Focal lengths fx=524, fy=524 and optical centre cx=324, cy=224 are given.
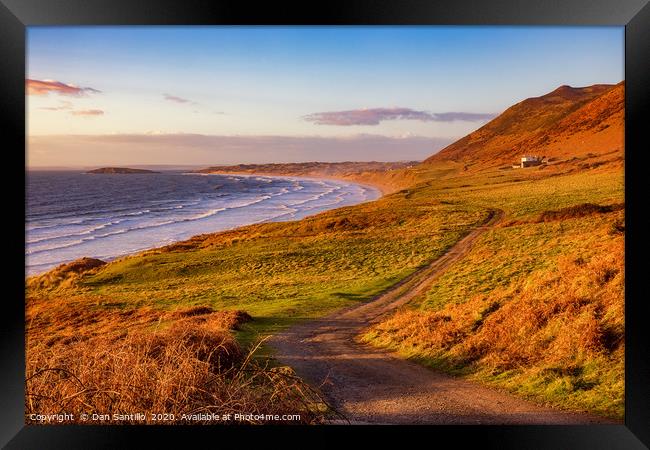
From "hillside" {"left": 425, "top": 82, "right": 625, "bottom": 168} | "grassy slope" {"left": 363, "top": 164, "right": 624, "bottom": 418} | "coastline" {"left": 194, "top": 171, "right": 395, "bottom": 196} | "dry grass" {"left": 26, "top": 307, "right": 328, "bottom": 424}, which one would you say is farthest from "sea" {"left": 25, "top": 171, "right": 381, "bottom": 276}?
"dry grass" {"left": 26, "top": 307, "right": 328, "bottom": 424}

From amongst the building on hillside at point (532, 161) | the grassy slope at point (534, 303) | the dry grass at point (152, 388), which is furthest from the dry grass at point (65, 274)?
the building on hillside at point (532, 161)

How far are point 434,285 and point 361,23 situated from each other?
548cm

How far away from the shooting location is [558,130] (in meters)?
9.42

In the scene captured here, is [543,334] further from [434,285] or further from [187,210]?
[187,210]

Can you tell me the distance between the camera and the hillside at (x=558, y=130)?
8133 mm

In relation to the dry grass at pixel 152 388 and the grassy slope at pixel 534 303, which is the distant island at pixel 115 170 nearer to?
the dry grass at pixel 152 388

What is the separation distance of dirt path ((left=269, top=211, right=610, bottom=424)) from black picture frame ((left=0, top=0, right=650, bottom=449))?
24 cm

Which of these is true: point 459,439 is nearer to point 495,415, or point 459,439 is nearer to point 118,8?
point 495,415

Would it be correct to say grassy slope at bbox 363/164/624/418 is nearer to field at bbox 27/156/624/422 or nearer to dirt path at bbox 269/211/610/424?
field at bbox 27/156/624/422

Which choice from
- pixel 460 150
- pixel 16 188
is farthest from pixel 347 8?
pixel 16 188

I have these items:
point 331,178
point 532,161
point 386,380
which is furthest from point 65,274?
point 532,161

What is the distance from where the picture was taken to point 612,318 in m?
6.99

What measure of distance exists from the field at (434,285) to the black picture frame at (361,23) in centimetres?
48

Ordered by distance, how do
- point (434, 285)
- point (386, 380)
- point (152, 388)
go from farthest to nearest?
1. point (434, 285)
2. point (386, 380)
3. point (152, 388)
